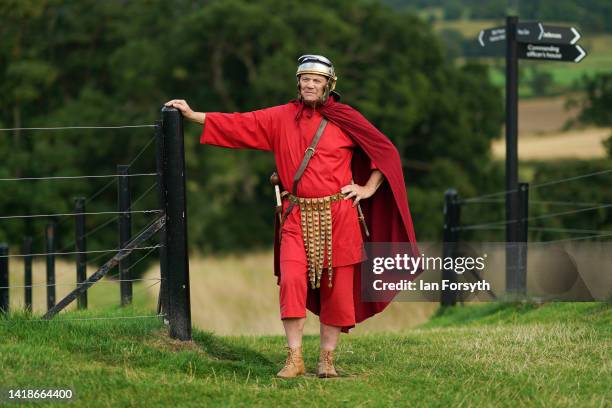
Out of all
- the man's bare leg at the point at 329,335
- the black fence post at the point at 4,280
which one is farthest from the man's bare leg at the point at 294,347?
the black fence post at the point at 4,280

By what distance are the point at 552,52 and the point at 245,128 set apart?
683 centimetres

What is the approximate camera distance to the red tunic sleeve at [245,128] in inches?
325

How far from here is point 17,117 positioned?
38.8m

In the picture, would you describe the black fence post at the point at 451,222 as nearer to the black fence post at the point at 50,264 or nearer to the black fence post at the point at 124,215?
the black fence post at the point at 50,264

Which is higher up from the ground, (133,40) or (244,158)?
(133,40)

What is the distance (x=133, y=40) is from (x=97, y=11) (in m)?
2.50

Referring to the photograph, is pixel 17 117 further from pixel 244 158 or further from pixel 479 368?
pixel 479 368

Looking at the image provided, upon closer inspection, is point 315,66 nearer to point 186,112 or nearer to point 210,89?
point 186,112

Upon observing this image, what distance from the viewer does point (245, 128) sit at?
8.29 m

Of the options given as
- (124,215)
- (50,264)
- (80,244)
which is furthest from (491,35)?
(50,264)

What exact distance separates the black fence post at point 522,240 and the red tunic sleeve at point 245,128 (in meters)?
6.13

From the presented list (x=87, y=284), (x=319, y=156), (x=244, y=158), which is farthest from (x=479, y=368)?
(x=244, y=158)

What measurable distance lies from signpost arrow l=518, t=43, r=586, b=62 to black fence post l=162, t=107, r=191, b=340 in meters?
6.78

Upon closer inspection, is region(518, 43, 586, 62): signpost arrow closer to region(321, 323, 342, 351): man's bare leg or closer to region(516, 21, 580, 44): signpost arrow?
region(516, 21, 580, 44): signpost arrow
